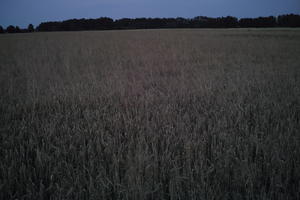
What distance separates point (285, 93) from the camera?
→ 3666mm

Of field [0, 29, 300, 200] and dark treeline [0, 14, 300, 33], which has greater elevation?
dark treeline [0, 14, 300, 33]

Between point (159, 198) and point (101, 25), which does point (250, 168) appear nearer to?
point (159, 198)

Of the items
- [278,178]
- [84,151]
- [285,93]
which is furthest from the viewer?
[285,93]

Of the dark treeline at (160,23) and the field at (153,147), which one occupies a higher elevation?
the dark treeline at (160,23)

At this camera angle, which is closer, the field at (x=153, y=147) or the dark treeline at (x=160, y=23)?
the field at (x=153, y=147)

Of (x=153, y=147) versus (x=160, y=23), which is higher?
(x=160, y=23)

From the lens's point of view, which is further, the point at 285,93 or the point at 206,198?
the point at 285,93

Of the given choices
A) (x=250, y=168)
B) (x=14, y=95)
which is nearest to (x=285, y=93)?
(x=250, y=168)

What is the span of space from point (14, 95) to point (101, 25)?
74328mm

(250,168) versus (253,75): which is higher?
(253,75)

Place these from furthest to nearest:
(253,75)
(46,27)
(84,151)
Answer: (46,27) → (253,75) → (84,151)

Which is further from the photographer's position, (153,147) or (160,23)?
(160,23)

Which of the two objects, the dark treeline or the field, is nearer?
the field

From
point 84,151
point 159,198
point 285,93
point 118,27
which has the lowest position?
point 159,198
